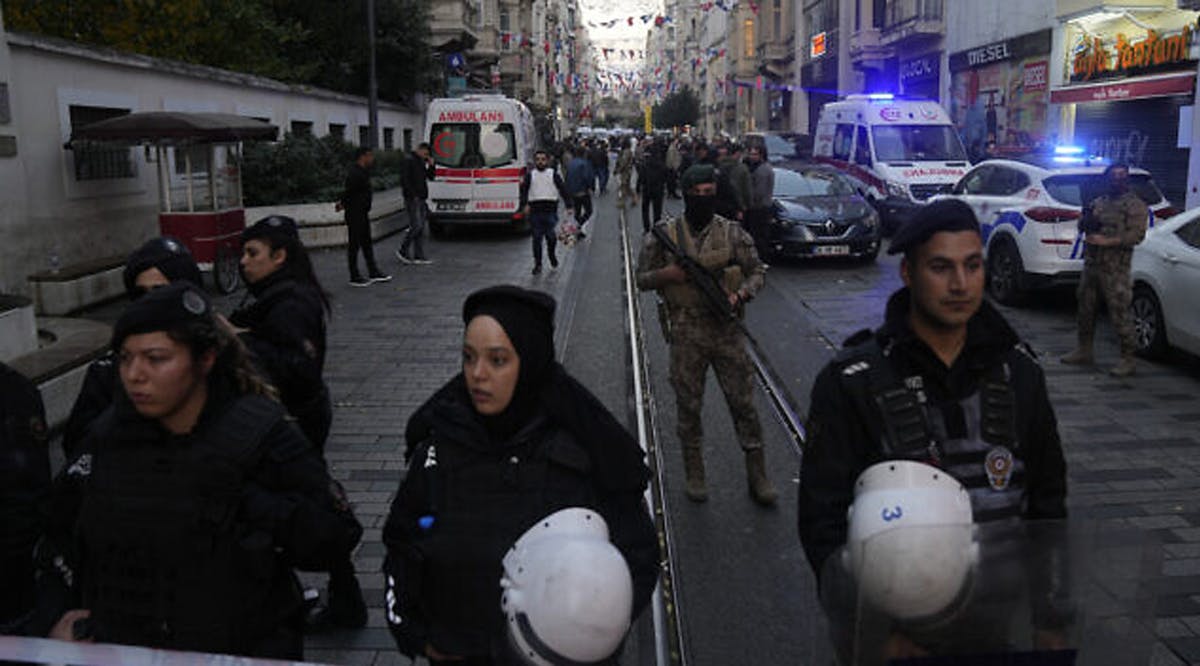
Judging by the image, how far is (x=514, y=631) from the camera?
1895mm

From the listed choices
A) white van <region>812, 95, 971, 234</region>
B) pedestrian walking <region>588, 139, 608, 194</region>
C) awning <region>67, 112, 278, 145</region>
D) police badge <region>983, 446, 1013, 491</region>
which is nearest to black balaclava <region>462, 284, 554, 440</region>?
police badge <region>983, 446, 1013, 491</region>

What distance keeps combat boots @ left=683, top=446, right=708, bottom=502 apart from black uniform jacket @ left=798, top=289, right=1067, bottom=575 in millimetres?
3295

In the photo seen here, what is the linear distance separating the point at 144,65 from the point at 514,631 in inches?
596

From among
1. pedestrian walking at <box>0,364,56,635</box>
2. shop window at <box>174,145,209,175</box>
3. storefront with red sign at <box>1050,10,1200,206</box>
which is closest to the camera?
pedestrian walking at <box>0,364,56,635</box>

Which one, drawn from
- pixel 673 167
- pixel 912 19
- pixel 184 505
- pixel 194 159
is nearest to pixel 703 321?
pixel 184 505

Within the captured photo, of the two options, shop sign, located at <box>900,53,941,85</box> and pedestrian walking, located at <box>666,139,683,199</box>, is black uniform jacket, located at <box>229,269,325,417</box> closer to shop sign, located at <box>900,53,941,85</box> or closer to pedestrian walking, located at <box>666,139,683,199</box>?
pedestrian walking, located at <box>666,139,683,199</box>

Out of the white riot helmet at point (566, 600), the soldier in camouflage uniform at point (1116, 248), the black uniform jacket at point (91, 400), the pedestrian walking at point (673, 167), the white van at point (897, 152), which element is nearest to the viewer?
the white riot helmet at point (566, 600)

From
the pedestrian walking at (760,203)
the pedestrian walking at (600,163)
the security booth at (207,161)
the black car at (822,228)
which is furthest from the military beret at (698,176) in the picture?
the pedestrian walking at (600,163)

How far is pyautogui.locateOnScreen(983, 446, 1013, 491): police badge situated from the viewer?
7.29 ft

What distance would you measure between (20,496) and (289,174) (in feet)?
57.8

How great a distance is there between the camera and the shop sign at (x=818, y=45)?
42.5 m

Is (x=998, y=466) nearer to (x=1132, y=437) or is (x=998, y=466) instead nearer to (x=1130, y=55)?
(x=1132, y=437)

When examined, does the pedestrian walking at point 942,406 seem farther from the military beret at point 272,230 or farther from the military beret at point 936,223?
the military beret at point 272,230

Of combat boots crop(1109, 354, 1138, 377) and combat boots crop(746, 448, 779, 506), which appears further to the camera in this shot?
combat boots crop(1109, 354, 1138, 377)
